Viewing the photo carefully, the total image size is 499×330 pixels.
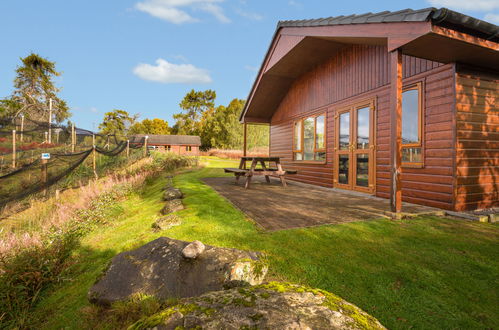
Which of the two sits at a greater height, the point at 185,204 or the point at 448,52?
the point at 448,52

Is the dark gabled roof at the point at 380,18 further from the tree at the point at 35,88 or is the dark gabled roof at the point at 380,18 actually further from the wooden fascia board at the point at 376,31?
the tree at the point at 35,88

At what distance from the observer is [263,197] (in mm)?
5344

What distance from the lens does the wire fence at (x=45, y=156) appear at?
5.31m

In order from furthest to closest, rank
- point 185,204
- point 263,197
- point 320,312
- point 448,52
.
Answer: point 263,197, point 185,204, point 448,52, point 320,312

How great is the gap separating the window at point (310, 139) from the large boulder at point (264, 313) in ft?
22.9

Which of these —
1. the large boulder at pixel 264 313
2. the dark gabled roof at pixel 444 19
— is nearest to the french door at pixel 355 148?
the dark gabled roof at pixel 444 19

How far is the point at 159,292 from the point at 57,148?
989 centimetres

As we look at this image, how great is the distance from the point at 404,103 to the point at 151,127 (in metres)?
51.8

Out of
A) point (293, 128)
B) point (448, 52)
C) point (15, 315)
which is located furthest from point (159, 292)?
point (293, 128)

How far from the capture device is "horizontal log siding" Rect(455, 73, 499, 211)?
4.13 meters

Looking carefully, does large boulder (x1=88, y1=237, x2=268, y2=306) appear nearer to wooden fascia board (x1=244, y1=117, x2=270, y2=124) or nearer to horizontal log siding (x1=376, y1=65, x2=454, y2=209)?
horizontal log siding (x1=376, y1=65, x2=454, y2=209)

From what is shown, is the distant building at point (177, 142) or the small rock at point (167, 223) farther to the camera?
the distant building at point (177, 142)

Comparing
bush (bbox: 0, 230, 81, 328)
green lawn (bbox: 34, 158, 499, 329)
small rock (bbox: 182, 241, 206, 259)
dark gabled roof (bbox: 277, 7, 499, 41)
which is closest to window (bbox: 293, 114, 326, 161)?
dark gabled roof (bbox: 277, 7, 499, 41)

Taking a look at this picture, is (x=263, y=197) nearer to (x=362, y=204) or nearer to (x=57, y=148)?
(x=362, y=204)
